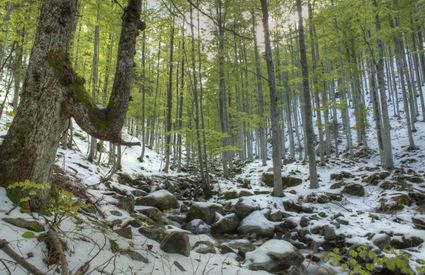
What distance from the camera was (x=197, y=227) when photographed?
784 centimetres

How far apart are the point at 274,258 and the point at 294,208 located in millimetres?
→ 4216

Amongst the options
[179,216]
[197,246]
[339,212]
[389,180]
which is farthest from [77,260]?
[389,180]

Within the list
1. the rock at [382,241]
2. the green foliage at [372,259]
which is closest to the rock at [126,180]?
the rock at [382,241]

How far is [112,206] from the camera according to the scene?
6375 mm

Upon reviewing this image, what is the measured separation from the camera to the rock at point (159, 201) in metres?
8.83

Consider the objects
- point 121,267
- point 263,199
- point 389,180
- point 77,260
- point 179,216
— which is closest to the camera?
point 77,260

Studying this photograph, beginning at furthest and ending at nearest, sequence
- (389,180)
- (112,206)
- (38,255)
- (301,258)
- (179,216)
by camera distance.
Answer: (389,180) < (179,216) < (112,206) < (301,258) < (38,255)

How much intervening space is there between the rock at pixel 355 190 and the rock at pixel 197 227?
19.2ft

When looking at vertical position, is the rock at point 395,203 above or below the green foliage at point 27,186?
below

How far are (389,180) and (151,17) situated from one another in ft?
46.0

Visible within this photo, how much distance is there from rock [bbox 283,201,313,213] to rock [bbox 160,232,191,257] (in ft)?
17.4

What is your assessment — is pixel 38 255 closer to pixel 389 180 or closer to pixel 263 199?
pixel 263 199

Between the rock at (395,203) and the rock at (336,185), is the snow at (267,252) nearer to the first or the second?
the rock at (395,203)

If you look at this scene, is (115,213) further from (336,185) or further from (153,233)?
(336,185)
